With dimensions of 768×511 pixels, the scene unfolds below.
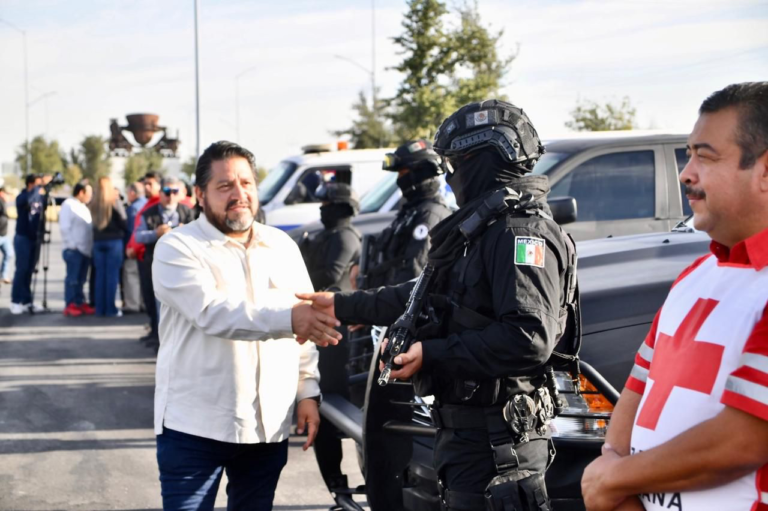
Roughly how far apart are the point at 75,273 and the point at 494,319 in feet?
39.7

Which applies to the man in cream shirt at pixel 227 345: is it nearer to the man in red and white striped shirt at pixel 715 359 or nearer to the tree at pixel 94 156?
the man in red and white striped shirt at pixel 715 359

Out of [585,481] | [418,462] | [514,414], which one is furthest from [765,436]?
[418,462]

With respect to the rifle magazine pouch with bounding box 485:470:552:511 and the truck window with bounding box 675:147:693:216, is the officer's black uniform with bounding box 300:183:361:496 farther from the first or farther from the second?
the rifle magazine pouch with bounding box 485:470:552:511

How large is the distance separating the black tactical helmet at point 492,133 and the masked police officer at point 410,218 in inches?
112

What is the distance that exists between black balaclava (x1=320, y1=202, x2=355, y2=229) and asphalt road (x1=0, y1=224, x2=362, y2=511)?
6.10 feet

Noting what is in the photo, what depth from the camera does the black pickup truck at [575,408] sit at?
10.9 feet

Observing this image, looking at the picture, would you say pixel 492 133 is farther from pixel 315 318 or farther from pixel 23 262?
pixel 23 262

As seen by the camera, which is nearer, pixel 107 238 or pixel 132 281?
pixel 107 238

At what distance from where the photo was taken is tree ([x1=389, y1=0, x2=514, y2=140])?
3005 centimetres

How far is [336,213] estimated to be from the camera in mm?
7633

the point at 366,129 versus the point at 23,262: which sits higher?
the point at 366,129

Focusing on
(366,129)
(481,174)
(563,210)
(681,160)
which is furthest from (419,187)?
(366,129)

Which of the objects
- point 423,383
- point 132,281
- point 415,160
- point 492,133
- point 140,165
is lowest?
point 132,281

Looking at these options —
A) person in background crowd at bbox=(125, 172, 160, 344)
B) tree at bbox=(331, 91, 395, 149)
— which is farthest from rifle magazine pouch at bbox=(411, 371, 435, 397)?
tree at bbox=(331, 91, 395, 149)
